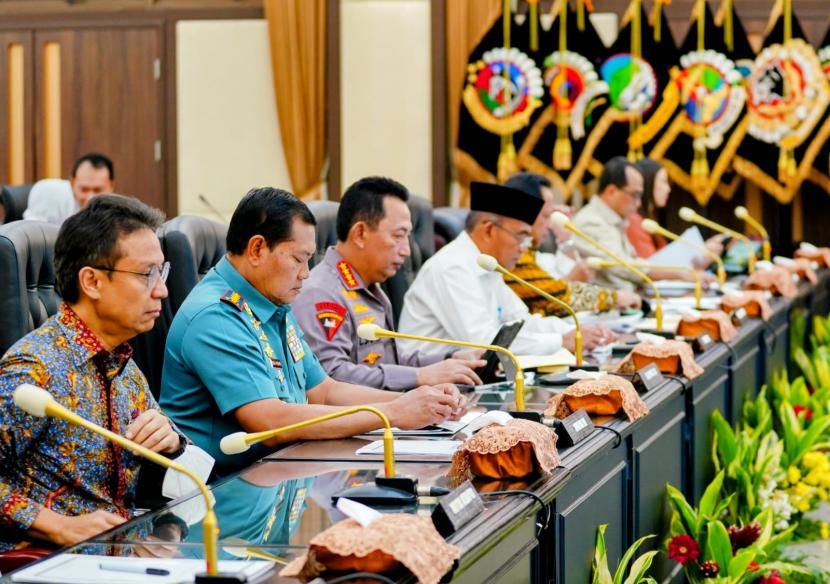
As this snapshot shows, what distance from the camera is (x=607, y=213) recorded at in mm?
6488

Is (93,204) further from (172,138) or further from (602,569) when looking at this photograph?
(172,138)

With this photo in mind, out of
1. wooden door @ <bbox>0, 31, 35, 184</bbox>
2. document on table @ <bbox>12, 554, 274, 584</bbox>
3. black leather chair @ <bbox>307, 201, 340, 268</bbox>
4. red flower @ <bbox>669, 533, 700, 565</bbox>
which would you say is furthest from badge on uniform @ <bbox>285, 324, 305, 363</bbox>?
wooden door @ <bbox>0, 31, 35, 184</bbox>

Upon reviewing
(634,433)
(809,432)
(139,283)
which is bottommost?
(809,432)

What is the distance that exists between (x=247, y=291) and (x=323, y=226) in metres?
1.38

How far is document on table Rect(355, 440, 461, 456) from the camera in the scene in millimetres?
2438

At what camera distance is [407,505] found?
199 cm

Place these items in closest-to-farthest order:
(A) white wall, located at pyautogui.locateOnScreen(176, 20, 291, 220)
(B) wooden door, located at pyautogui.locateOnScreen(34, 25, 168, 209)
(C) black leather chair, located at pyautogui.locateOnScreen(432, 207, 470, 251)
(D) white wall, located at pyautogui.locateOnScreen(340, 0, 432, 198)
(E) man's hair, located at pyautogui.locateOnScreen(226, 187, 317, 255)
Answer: (E) man's hair, located at pyautogui.locateOnScreen(226, 187, 317, 255) < (C) black leather chair, located at pyautogui.locateOnScreen(432, 207, 470, 251) < (D) white wall, located at pyautogui.locateOnScreen(340, 0, 432, 198) < (A) white wall, located at pyautogui.locateOnScreen(176, 20, 291, 220) < (B) wooden door, located at pyautogui.locateOnScreen(34, 25, 168, 209)

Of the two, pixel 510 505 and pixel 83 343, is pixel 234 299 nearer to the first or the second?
pixel 83 343

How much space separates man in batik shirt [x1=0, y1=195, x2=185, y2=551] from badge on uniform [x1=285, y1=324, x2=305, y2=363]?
55 centimetres

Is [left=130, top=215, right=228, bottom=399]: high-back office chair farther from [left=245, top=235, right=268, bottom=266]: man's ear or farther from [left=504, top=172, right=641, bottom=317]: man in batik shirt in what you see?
[left=504, top=172, right=641, bottom=317]: man in batik shirt

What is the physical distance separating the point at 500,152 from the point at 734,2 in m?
1.64

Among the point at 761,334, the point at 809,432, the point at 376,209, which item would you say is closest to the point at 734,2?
the point at 761,334

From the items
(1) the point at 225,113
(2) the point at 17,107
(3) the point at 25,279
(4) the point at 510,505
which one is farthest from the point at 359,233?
(2) the point at 17,107

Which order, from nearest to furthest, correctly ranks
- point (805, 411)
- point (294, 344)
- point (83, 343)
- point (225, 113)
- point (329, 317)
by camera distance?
point (83, 343) < point (294, 344) < point (329, 317) < point (805, 411) < point (225, 113)
